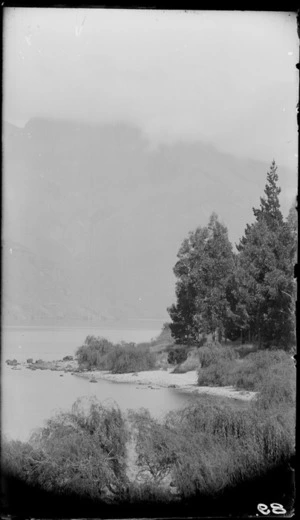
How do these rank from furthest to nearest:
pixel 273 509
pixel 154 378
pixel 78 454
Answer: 1. pixel 154 378
2. pixel 78 454
3. pixel 273 509

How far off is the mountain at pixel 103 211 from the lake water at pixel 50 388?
83mm

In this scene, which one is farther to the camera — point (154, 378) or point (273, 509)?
point (154, 378)

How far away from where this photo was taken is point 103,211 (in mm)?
2857

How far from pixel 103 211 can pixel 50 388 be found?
78 cm

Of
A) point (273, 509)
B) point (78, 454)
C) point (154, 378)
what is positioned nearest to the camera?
point (273, 509)

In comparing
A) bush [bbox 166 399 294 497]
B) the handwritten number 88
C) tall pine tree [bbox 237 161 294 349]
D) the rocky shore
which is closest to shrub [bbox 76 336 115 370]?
the rocky shore

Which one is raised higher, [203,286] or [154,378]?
[203,286]

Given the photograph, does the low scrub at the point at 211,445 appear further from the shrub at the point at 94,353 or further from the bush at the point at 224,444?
the shrub at the point at 94,353

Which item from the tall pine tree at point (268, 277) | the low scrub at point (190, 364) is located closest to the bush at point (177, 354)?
the low scrub at point (190, 364)

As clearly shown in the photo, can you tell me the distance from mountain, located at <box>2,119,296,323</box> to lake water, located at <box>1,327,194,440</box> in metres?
0.08

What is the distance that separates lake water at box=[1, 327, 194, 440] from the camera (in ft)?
8.72

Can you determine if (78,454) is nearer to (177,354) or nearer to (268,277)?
(177,354)

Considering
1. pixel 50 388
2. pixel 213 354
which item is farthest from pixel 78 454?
pixel 213 354

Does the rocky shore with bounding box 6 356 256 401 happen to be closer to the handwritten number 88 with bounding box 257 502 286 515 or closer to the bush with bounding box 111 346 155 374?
the bush with bounding box 111 346 155 374
